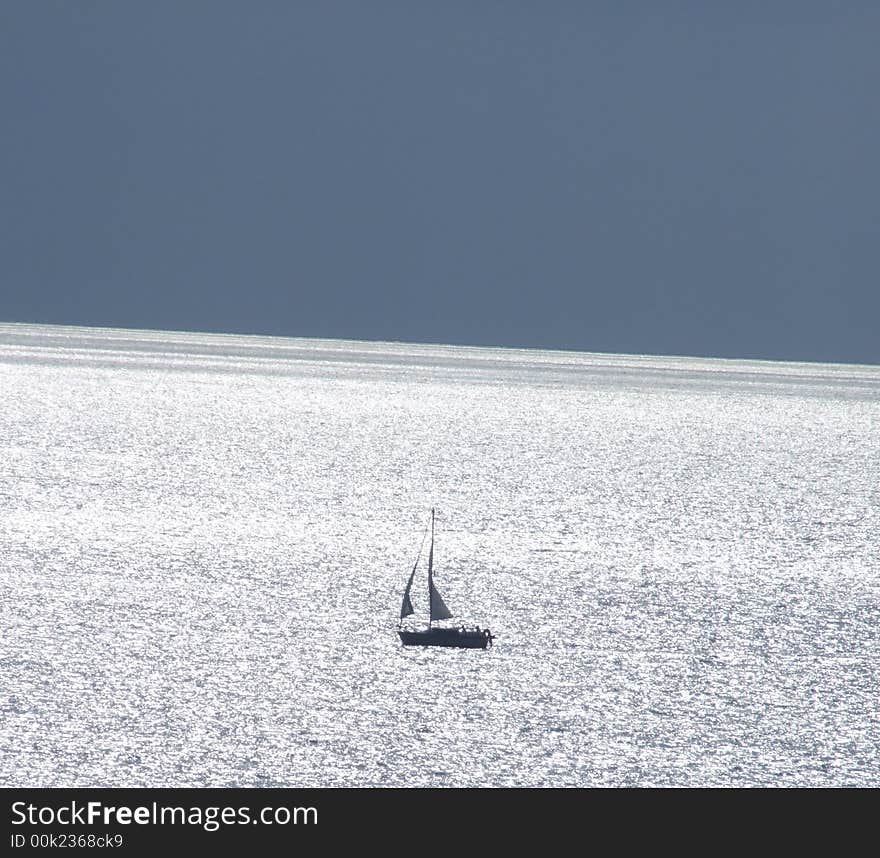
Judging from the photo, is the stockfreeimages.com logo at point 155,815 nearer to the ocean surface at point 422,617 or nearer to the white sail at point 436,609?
the ocean surface at point 422,617

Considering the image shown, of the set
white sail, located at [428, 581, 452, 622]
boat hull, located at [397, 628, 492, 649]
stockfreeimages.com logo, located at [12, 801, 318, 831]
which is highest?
white sail, located at [428, 581, 452, 622]

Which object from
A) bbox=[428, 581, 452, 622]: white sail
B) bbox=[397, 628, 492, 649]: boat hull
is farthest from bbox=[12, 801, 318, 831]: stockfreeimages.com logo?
bbox=[428, 581, 452, 622]: white sail

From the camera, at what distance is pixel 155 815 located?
47.2 feet

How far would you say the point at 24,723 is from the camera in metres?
17.5

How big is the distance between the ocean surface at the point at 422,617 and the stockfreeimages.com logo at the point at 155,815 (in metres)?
0.59

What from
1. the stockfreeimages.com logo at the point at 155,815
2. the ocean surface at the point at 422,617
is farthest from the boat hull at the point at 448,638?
the stockfreeimages.com logo at the point at 155,815

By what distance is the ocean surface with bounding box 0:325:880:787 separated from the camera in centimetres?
1733

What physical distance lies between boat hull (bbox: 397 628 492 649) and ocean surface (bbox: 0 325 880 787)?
0.19m

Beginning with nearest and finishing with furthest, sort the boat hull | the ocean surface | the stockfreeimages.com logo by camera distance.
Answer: the stockfreeimages.com logo, the ocean surface, the boat hull

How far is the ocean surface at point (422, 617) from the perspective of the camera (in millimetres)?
17328

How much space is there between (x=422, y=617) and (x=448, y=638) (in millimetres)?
3041

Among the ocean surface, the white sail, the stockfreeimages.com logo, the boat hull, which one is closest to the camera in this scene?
the stockfreeimages.com logo

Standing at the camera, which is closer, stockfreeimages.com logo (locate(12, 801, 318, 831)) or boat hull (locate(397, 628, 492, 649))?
stockfreeimages.com logo (locate(12, 801, 318, 831))

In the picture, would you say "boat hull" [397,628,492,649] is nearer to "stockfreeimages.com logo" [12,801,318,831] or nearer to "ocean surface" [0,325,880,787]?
"ocean surface" [0,325,880,787]
